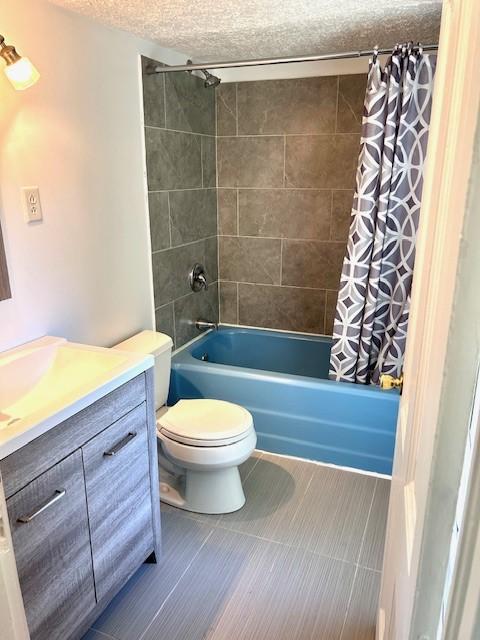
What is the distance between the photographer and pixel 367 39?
8.01 ft

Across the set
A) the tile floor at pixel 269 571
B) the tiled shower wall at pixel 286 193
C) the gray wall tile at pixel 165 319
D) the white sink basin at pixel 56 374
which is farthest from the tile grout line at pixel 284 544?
the tiled shower wall at pixel 286 193

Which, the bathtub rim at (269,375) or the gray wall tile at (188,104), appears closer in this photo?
the bathtub rim at (269,375)

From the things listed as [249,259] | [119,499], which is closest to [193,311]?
[249,259]

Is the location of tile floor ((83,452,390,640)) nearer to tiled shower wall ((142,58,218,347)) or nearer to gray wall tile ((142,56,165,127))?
tiled shower wall ((142,58,218,347))

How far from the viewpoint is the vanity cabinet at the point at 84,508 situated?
1.35m

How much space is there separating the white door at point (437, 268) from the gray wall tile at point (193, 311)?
1953 millimetres

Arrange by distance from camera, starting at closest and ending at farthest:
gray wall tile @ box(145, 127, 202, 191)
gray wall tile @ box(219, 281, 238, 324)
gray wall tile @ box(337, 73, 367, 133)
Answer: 1. gray wall tile @ box(145, 127, 202, 191)
2. gray wall tile @ box(337, 73, 367, 133)
3. gray wall tile @ box(219, 281, 238, 324)

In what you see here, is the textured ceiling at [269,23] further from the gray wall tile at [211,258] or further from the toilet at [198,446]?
the toilet at [198,446]

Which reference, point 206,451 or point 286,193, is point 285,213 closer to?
point 286,193

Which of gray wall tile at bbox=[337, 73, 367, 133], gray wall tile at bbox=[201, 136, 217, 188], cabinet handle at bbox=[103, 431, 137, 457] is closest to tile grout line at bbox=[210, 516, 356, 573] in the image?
cabinet handle at bbox=[103, 431, 137, 457]

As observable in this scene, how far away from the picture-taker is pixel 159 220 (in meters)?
2.71

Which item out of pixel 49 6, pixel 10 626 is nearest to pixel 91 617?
pixel 10 626

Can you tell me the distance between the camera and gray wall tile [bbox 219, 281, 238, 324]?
11.7 feet

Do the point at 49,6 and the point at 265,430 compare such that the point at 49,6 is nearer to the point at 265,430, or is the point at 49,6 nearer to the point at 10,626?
the point at 10,626
